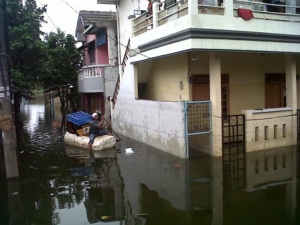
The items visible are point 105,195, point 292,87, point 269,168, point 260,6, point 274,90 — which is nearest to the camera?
point 105,195

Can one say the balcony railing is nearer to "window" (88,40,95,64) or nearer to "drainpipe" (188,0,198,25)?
"drainpipe" (188,0,198,25)

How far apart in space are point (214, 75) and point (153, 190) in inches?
161

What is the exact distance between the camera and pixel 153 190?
7.12 meters

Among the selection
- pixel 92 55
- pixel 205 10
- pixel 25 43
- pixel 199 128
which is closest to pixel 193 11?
pixel 205 10

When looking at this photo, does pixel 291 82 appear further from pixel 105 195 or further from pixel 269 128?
pixel 105 195

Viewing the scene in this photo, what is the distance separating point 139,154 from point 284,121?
5072mm

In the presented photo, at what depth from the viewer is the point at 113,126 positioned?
52.7 ft

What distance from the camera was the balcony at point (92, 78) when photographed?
1741 cm

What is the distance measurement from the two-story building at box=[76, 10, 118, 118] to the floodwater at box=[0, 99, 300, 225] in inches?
282

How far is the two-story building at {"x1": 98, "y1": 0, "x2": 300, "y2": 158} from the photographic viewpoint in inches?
347

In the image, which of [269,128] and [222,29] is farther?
[269,128]

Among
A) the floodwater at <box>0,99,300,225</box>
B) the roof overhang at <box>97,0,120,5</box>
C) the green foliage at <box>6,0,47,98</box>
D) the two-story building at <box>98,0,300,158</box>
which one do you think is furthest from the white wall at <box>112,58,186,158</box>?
the roof overhang at <box>97,0,120,5</box>

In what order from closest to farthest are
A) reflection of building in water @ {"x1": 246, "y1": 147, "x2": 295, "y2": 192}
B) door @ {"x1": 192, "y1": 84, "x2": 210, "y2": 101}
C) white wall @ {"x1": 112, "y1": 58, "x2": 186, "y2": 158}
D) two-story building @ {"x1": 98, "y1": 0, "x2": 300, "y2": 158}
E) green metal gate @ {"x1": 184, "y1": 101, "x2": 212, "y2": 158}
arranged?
1. reflection of building in water @ {"x1": 246, "y1": 147, "x2": 295, "y2": 192}
2. two-story building @ {"x1": 98, "y1": 0, "x2": 300, "y2": 158}
3. green metal gate @ {"x1": 184, "y1": 101, "x2": 212, "y2": 158}
4. white wall @ {"x1": 112, "y1": 58, "x2": 186, "y2": 158}
5. door @ {"x1": 192, "y1": 84, "x2": 210, "y2": 101}

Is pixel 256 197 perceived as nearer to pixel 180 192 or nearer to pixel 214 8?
pixel 180 192
